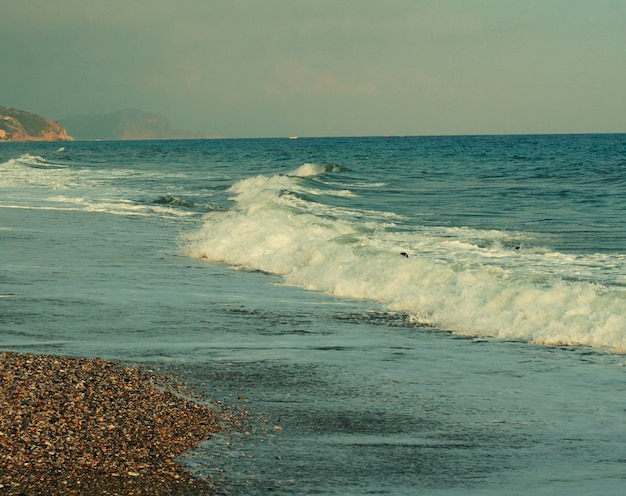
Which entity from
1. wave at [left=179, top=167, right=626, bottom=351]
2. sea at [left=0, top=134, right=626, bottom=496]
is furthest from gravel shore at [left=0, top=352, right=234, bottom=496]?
wave at [left=179, top=167, right=626, bottom=351]

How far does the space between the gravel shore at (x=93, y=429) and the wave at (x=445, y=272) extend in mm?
4676

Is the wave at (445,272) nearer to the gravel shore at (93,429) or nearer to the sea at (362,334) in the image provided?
the sea at (362,334)

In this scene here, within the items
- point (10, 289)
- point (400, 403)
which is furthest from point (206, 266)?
point (400, 403)

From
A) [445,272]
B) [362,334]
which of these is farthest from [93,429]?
[445,272]

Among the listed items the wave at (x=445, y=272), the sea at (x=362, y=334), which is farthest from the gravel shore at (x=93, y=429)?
the wave at (x=445, y=272)

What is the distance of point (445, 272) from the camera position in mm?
13430

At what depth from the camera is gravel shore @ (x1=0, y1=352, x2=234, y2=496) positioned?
16.7 feet

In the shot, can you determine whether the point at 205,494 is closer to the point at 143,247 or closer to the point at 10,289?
the point at 10,289

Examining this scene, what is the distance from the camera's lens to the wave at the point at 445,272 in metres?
10.5

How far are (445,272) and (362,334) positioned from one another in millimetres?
3842

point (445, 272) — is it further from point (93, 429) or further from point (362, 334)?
point (93, 429)

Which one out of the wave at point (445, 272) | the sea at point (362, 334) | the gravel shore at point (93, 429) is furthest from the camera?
the wave at point (445, 272)

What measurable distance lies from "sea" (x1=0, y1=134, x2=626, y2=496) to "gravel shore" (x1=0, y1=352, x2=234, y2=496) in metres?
0.28

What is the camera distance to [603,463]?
225 inches
